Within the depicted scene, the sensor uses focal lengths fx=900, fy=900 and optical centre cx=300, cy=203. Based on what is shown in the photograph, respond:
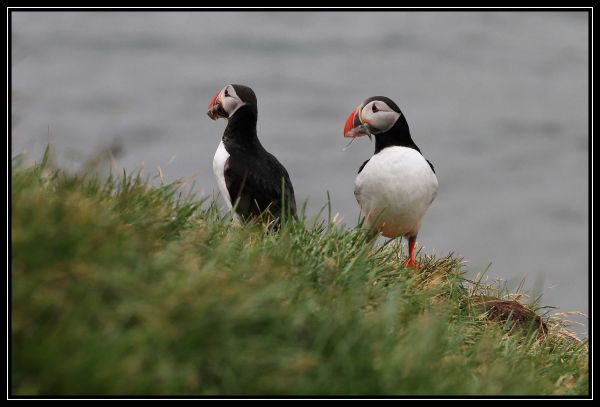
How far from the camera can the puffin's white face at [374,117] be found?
722 centimetres

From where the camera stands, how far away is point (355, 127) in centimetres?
734

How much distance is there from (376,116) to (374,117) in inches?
0.7

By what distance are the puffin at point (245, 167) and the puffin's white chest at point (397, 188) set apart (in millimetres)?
636

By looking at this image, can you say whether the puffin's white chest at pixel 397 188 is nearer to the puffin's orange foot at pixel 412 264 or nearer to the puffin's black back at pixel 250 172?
the puffin's orange foot at pixel 412 264

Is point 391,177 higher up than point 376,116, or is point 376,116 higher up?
point 376,116

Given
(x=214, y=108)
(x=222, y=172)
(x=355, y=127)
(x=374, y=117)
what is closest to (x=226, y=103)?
(x=214, y=108)

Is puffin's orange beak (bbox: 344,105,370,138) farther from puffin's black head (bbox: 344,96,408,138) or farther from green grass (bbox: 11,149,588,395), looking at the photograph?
green grass (bbox: 11,149,588,395)

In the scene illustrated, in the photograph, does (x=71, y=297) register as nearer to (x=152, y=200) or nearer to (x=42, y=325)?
(x=42, y=325)

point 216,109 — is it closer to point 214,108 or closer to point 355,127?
point 214,108

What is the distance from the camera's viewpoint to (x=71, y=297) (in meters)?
3.75

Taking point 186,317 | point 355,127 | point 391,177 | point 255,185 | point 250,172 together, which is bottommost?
point 186,317
